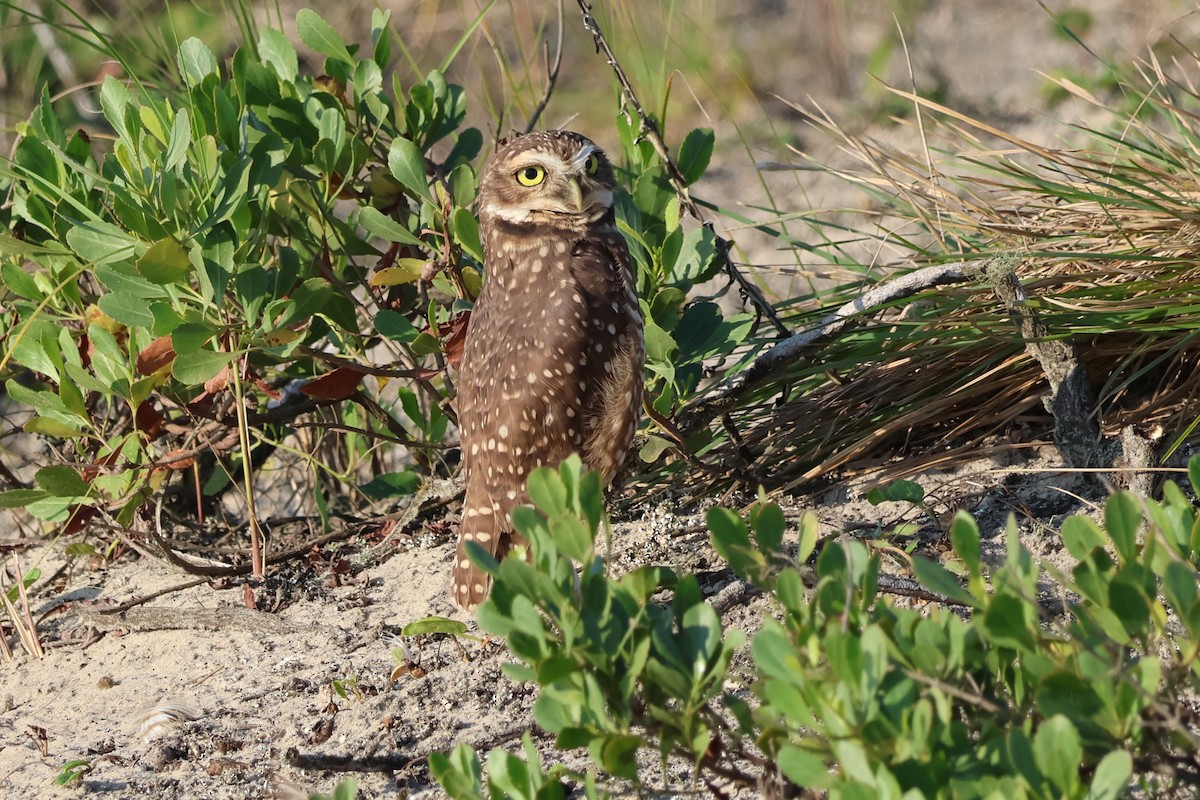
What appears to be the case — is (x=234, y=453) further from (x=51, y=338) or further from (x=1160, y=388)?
(x=1160, y=388)

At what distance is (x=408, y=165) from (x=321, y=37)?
2.18 feet

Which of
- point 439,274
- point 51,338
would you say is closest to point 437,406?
point 439,274

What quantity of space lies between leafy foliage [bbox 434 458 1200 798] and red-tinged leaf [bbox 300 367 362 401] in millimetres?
1671

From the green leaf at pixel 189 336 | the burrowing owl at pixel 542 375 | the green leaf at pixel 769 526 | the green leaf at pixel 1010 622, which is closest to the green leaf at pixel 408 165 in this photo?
the burrowing owl at pixel 542 375

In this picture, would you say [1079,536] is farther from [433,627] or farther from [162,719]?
[162,719]

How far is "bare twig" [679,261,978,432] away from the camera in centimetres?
354

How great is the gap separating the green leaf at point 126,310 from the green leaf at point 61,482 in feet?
1.77

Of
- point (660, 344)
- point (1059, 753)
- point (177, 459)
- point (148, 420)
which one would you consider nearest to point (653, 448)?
point (660, 344)

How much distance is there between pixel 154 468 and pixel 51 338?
1.62 ft

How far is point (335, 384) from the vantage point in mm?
3711

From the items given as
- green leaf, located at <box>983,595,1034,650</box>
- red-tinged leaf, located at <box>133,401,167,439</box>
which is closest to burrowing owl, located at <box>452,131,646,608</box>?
red-tinged leaf, located at <box>133,401,167,439</box>

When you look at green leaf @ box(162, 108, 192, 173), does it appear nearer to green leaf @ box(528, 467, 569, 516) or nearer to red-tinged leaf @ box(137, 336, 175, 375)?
red-tinged leaf @ box(137, 336, 175, 375)

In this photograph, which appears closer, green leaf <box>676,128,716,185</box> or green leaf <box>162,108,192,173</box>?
green leaf <box>162,108,192,173</box>

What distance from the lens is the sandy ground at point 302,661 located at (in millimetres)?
2854
